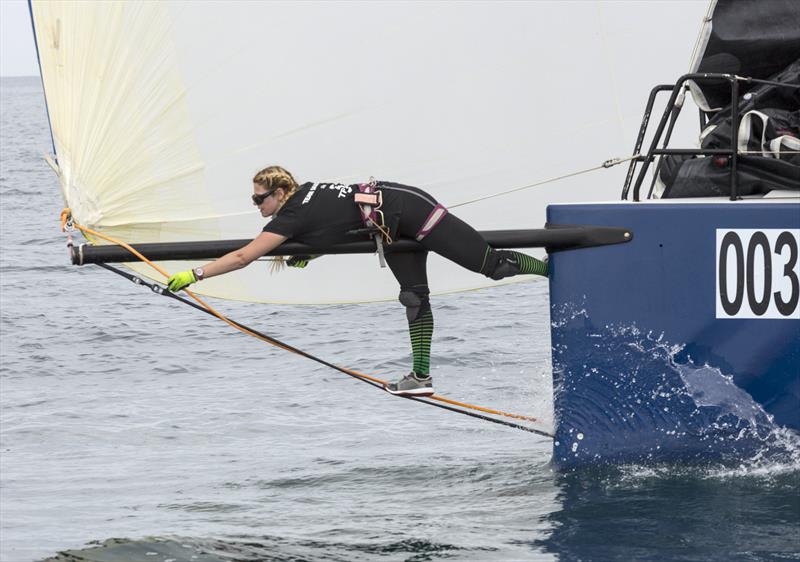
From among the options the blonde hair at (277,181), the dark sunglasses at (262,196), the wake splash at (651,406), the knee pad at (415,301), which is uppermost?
the blonde hair at (277,181)

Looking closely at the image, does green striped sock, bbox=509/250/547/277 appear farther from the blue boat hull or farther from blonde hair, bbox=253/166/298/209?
blonde hair, bbox=253/166/298/209

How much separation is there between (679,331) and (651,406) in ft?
1.08

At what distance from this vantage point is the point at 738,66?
20.1ft

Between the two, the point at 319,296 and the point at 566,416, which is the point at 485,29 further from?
the point at 566,416

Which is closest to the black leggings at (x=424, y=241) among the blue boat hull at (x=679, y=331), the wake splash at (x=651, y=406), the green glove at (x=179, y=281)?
the blue boat hull at (x=679, y=331)

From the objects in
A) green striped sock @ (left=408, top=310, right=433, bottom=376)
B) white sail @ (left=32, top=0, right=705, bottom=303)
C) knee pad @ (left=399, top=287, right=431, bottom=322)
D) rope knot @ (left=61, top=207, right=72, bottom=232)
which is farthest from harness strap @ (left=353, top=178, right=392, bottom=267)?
rope knot @ (left=61, top=207, right=72, bottom=232)

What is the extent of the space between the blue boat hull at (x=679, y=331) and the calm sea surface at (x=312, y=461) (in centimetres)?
19

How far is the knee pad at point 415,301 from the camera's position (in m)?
5.64

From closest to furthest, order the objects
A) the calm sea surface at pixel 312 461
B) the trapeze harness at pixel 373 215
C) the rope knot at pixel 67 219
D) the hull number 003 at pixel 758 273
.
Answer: the calm sea surface at pixel 312 461 < the hull number 003 at pixel 758 273 < the trapeze harness at pixel 373 215 < the rope knot at pixel 67 219

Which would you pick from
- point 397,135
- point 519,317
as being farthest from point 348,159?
point 519,317

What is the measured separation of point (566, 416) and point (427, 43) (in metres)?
2.01

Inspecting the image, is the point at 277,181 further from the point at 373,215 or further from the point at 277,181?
the point at 373,215

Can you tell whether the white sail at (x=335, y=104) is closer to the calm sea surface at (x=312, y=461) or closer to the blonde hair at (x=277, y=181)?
the blonde hair at (x=277, y=181)

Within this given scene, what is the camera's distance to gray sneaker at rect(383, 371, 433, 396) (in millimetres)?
5660
